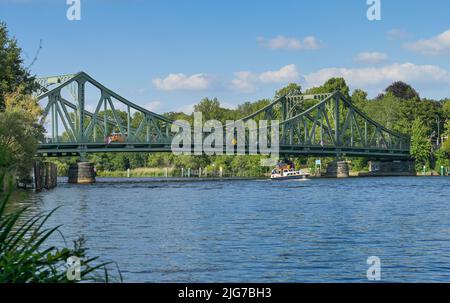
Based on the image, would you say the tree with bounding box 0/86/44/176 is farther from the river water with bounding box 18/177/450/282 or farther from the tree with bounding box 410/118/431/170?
the tree with bounding box 410/118/431/170

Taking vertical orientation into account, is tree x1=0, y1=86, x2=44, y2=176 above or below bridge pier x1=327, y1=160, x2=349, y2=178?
above

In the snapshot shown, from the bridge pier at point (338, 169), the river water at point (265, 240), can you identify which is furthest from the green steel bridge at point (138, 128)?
the river water at point (265, 240)

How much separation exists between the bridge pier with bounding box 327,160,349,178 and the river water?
79.6 metres

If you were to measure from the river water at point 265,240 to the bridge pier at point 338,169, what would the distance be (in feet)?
261

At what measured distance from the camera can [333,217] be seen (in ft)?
146

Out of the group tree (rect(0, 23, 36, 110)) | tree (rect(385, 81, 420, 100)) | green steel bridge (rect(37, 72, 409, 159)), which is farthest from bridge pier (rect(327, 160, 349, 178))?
tree (rect(0, 23, 36, 110))

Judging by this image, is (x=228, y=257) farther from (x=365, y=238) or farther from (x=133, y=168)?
(x=133, y=168)

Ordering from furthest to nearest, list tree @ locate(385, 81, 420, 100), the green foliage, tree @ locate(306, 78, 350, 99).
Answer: tree @ locate(385, 81, 420, 100) < tree @ locate(306, 78, 350, 99) < the green foliage

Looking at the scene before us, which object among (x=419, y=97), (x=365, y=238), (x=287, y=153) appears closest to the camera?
(x=365, y=238)

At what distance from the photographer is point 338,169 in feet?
448

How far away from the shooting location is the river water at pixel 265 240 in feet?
73.4

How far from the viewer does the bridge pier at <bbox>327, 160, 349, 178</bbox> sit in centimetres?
13625

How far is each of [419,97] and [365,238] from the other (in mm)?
148006

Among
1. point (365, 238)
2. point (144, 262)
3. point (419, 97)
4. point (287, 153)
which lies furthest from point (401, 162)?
point (144, 262)
